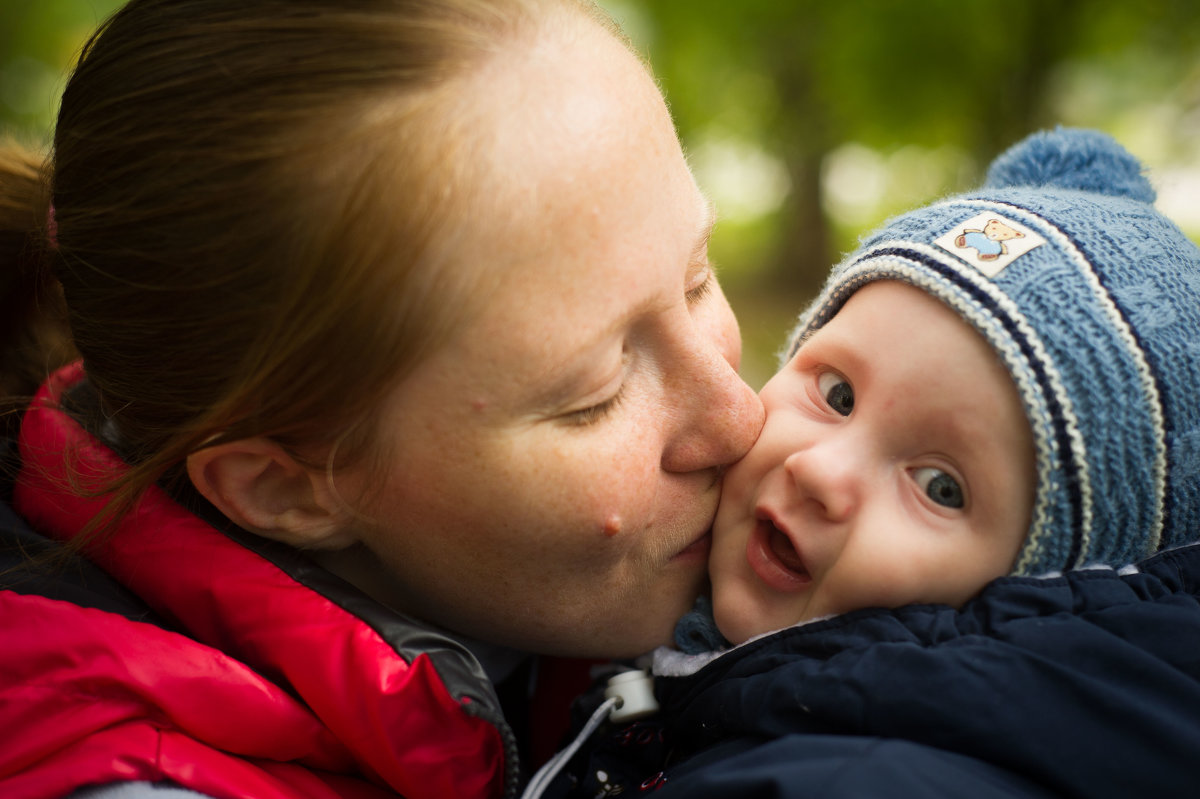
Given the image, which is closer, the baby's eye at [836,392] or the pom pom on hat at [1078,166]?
the baby's eye at [836,392]

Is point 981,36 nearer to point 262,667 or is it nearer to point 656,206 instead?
point 656,206

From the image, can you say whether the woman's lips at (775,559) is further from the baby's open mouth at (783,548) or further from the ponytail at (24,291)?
the ponytail at (24,291)

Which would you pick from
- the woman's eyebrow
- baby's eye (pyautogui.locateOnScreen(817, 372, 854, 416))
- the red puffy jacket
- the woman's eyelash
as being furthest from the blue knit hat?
the red puffy jacket

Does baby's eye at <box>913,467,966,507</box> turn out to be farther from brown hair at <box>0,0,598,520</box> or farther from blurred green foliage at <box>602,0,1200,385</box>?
blurred green foliage at <box>602,0,1200,385</box>

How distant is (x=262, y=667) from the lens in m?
1.64

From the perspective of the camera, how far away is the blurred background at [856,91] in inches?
336

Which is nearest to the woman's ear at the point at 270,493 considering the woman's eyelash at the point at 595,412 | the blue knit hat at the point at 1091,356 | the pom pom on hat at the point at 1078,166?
the woman's eyelash at the point at 595,412

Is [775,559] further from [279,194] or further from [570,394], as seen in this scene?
[279,194]

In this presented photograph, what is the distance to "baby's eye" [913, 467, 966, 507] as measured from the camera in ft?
5.37

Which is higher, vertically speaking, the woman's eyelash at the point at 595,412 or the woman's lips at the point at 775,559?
the woman's eyelash at the point at 595,412

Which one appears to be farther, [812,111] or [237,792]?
A: [812,111]

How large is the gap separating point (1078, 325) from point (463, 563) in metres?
1.13

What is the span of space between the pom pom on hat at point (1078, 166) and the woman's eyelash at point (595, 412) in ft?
3.64

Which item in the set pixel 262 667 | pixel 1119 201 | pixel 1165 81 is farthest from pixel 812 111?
pixel 262 667
